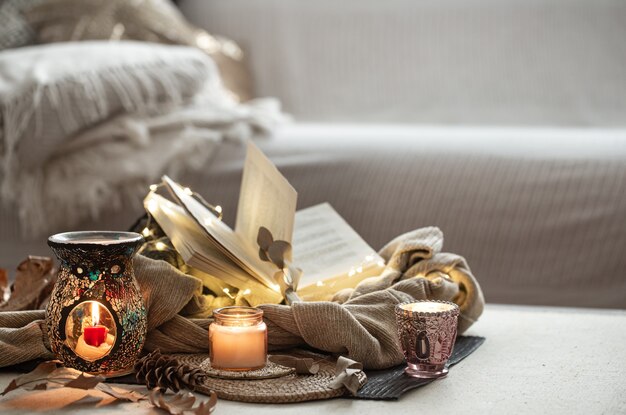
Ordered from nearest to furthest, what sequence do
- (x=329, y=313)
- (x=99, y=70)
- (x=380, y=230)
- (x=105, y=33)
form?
(x=329, y=313) → (x=380, y=230) → (x=99, y=70) → (x=105, y=33)

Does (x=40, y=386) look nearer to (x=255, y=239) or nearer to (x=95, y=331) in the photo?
(x=95, y=331)

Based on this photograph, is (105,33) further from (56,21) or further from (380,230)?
(380,230)

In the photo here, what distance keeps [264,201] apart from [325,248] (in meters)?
0.11

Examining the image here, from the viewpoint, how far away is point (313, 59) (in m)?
2.25

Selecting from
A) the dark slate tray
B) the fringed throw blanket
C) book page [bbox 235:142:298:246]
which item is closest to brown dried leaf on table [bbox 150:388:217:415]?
the dark slate tray

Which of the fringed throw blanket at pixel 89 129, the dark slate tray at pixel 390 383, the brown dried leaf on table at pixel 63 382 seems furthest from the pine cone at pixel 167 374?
the fringed throw blanket at pixel 89 129

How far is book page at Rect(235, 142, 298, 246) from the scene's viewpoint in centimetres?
84

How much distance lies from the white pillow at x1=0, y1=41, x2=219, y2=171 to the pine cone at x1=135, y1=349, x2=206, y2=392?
916 mm

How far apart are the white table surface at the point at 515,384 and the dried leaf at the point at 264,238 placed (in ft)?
0.65

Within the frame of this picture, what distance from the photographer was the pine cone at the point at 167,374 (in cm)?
70

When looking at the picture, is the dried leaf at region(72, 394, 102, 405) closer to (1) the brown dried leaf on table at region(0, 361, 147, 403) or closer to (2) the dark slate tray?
(1) the brown dried leaf on table at region(0, 361, 147, 403)

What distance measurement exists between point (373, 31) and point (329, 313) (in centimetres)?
155

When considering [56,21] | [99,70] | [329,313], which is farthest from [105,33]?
[329,313]

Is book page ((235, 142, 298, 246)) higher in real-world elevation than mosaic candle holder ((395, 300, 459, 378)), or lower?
higher
